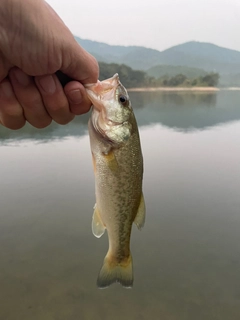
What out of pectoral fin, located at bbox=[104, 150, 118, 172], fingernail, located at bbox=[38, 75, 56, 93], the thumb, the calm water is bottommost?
the calm water

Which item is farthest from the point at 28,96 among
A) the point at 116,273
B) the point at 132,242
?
the point at 132,242

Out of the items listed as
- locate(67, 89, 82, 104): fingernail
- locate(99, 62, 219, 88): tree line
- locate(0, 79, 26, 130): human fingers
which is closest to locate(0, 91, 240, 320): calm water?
locate(0, 79, 26, 130): human fingers

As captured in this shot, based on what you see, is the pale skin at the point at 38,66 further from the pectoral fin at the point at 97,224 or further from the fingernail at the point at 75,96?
the pectoral fin at the point at 97,224

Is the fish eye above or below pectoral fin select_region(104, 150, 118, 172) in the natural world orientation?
above

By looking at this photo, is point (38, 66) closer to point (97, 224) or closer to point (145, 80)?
point (97, 224)

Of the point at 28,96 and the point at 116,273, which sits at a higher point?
→ the point at 28,96

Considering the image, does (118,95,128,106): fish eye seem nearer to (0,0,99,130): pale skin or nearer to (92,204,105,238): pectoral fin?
(0,0,99,130): pale skin
